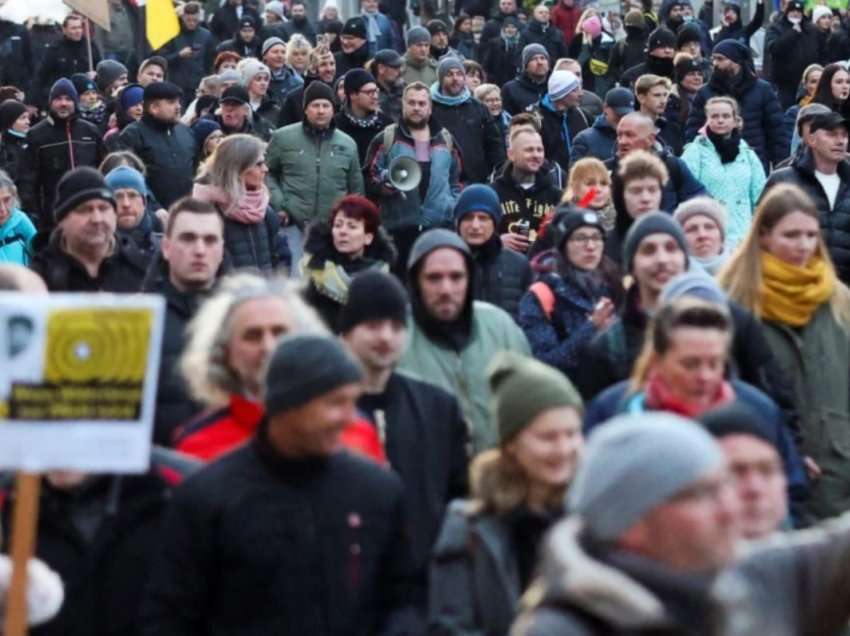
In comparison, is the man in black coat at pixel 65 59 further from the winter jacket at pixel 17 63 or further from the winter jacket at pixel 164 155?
the winter jacket at pixel 164 155

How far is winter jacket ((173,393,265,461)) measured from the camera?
6480mm

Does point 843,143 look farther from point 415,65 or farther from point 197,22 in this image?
point 197,22

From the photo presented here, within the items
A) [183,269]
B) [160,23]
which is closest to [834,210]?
[183,269]

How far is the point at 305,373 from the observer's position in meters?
5.69

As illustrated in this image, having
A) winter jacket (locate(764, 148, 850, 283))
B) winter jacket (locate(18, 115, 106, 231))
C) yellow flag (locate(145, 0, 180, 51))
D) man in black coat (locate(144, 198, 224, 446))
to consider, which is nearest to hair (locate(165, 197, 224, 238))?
man in black coat (locate(144, 198, 224, 446))

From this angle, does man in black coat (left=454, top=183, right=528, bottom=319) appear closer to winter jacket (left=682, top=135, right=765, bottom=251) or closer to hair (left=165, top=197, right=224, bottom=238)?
hair (left=165, top=197, right=224, bottom=238)

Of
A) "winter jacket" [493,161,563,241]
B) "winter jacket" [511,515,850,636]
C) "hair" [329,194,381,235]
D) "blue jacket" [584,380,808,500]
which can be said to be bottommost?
"winter jacket" [511,515,850,636]

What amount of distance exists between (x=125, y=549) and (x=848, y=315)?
3.50m

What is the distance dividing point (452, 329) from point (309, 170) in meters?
7.23

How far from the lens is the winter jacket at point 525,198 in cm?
1344

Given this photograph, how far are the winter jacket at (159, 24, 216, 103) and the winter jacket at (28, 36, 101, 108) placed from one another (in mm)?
1091

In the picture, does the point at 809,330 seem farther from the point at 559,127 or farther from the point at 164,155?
the point at 559,127

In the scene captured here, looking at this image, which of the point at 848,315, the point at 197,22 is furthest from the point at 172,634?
the point at 197,22

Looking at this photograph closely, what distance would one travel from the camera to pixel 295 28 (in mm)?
26203
